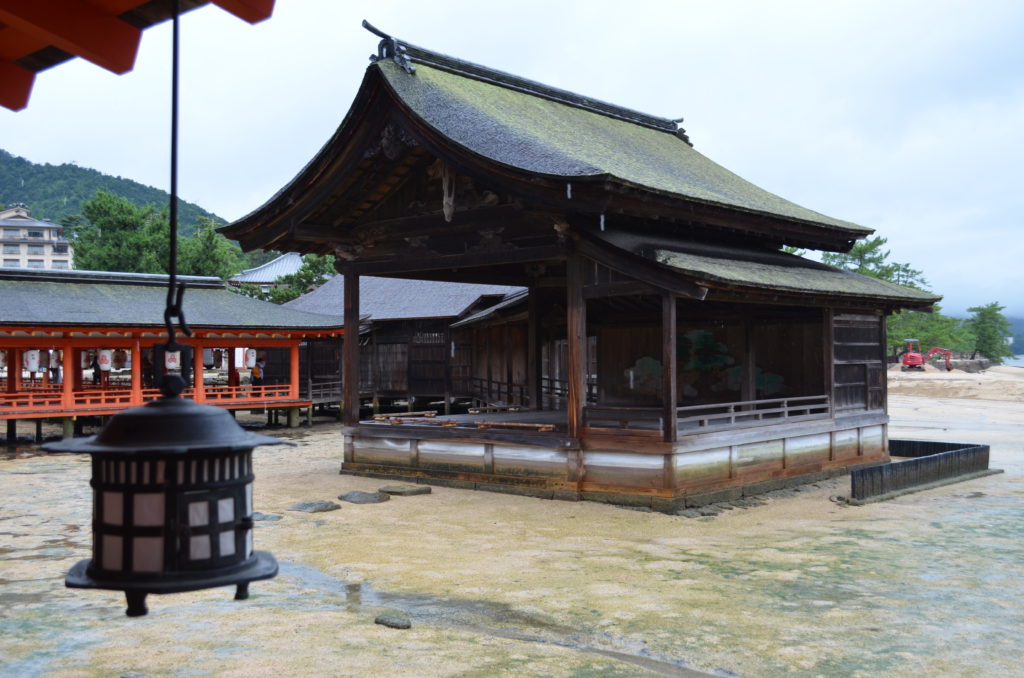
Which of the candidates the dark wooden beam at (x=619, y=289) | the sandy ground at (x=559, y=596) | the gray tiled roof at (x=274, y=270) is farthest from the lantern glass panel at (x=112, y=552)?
the gray tiled roof at (x=274, y=270)

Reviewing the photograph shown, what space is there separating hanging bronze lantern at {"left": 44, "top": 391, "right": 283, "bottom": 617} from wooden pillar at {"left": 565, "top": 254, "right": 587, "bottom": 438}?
10.1 metres

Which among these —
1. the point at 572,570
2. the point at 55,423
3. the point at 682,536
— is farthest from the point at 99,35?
the point at 55,423

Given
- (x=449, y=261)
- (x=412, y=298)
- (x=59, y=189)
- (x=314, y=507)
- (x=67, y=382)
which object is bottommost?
(x=314, y=507)

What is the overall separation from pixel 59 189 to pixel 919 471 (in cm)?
11086

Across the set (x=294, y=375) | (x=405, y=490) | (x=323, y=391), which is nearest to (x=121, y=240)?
(x=323, y=391)

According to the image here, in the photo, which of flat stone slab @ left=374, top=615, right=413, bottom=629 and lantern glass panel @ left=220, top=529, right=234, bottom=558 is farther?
flat stone slab @ left=374, top=615, right=413, bottom=629

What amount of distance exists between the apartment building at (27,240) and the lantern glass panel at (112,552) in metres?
101

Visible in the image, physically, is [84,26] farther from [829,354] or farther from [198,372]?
[198,372]

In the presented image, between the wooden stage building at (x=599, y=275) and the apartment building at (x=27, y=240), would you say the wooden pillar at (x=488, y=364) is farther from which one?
the apartment building at (x=27, y=240)

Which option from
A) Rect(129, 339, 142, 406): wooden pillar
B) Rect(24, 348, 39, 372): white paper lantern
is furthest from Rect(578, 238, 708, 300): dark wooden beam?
Rect(24, 348, 39, 372): white paper lantern

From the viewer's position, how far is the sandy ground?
6656 mm

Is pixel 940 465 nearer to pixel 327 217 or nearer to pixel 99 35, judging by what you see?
pixel 327 217

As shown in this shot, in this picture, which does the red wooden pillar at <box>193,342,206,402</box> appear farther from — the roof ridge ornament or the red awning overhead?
the red awning overhead

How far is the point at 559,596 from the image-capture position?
8586 millimetres
